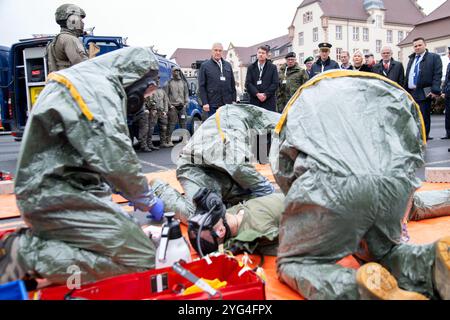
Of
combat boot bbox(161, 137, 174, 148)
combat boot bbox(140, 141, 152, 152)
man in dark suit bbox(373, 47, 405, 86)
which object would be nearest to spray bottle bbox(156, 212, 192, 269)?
combat boot bbox(140, 141, 152, 152)

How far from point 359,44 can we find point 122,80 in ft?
157

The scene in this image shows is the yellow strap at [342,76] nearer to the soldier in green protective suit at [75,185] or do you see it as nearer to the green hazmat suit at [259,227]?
the green hazmat suit at [259,227]

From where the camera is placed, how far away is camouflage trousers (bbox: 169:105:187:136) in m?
9.27

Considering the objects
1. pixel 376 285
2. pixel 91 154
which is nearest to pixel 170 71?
pixel 91 154

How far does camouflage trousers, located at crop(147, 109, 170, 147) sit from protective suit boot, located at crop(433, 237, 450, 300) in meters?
7.22

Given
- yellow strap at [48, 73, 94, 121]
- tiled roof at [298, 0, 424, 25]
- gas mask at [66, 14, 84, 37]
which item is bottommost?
yellow strap at [48, 73, 94, 121]

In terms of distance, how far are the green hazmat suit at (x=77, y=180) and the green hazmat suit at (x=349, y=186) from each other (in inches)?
32.0

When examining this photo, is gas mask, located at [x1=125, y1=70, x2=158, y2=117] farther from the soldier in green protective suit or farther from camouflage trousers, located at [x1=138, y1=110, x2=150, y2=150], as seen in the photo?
camouflage trousers, located at [x1=138, y1=110, x2=150, y2=150]

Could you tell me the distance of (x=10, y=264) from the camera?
199 cm

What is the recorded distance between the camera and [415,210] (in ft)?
10.7

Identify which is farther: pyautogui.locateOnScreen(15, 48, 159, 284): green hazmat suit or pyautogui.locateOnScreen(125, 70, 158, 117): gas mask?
pyautogui.locateOnScreen(125, 70, 158, 117): gas mask

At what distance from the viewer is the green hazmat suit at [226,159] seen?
338 cm

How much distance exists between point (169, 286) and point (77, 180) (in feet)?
2.32

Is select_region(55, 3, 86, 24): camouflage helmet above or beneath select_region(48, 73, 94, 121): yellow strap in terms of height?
above
